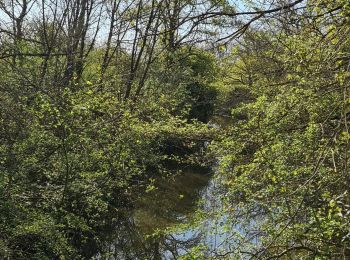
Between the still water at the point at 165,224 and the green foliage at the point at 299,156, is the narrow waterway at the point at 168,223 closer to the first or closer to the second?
the still water at the point at 165,224

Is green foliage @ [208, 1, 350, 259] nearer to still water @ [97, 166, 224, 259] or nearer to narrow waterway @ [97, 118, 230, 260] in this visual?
narrow waterway @ [97, 118, 230, 260]

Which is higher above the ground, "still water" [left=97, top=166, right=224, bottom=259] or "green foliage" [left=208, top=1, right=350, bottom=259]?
"green foliage" [left=208, top=1, right=350, bottom=259]

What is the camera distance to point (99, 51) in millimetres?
14805

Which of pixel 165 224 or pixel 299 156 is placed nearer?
pixel 299 156

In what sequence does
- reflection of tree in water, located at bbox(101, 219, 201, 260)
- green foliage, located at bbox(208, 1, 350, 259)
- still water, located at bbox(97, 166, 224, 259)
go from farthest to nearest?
reflection of tree in water, located at bbox(101, 219, 201, 260)
still water, located at bbox(97, 166, 224, 259)
green foliage, located at bbox(208, 1, 350, 259)

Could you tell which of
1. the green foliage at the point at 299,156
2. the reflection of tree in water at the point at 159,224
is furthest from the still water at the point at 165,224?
the green foliage at the point at 299,156

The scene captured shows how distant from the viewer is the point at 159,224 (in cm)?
1108

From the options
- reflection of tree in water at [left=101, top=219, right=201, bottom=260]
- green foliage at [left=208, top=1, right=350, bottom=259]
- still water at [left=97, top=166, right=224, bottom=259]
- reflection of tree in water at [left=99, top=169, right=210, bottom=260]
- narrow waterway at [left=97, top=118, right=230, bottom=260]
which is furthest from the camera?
reflection of tree in water at [left=99, top=169, right=210, bottom=260]

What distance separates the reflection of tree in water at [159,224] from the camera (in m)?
9.42

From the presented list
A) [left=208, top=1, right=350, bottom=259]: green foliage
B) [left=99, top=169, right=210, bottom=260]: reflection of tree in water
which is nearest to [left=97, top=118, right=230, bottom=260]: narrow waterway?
[left=99, top=169, right=210, bottom=260]: reflection of tree in water

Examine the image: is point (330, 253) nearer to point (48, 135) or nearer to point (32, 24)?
point (48, 135)

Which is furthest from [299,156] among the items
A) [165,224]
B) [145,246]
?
[165,224]

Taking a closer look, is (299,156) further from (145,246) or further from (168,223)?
(168,223)

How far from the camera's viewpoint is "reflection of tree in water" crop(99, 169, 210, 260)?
942 cm
